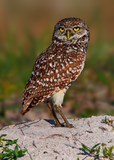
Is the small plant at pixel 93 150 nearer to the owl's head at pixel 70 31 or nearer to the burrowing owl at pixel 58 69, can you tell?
the burrowing owl at pixel 58 69

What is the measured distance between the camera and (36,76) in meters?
5.00

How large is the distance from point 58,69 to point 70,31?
737 mm

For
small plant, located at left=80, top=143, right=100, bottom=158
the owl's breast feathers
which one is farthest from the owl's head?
small plant, located at left=80, top=143, right=100, bottom=158

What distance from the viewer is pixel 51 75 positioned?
4.93 meters

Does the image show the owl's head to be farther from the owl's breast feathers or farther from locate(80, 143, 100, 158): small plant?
locate(80, 143, 100, 158): small plant

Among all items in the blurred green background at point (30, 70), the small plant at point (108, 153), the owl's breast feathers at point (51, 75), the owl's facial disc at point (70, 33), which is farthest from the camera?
the blurred green background at point (30, 70)

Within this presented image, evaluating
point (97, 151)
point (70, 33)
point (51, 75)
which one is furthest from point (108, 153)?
point (70, 33)

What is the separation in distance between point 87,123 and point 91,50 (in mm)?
5115

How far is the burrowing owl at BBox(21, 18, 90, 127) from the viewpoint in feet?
16.1

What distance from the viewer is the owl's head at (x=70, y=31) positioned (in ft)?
17.1

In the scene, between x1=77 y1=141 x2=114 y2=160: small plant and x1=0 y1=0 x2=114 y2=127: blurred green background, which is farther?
x1=0 y1=0 x2=114 y2=127: blurred green background

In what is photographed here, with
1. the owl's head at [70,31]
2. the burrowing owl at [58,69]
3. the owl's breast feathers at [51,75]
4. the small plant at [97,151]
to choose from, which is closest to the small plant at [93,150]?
the small plant at [97,151]

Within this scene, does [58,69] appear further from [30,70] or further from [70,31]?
[30,70]

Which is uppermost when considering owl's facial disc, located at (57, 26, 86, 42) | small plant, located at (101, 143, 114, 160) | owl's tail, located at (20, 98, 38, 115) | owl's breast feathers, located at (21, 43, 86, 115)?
owl's facial disc, located at (57, 26, 86, 42)
